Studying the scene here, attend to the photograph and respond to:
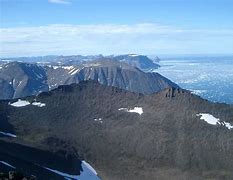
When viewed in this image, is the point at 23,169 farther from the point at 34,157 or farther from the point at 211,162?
the point at 211,162

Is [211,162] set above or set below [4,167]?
below

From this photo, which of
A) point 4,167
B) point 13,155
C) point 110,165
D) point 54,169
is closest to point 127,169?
point 110,165

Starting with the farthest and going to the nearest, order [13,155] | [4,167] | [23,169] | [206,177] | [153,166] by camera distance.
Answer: [153,166] < [206,177] < [13,155] < [23,169] < [4,167]

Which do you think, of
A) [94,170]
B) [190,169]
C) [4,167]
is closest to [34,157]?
[94,170]

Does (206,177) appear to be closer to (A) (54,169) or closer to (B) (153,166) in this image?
(B) (153,166)

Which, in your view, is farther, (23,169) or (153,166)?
(153,166)

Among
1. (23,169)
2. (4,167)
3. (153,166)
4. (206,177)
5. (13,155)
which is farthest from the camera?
(153,166)

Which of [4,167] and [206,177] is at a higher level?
[4,167]

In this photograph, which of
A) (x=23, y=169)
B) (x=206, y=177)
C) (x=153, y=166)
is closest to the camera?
(x=23, y=169)

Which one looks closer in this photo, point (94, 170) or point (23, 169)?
point (23, 169)
